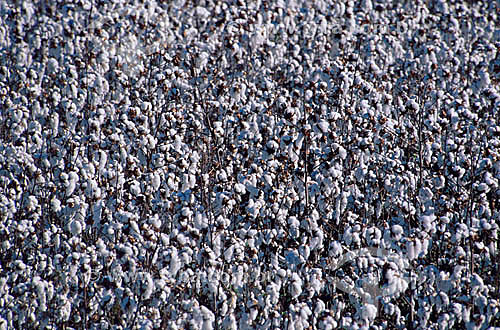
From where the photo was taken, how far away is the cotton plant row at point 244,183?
594 centimetres

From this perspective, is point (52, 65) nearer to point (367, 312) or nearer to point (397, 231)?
point (397, 231)

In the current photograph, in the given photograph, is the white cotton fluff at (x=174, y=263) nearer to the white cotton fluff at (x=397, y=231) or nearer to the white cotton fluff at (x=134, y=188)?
the white cotton fluff at (x=134, y=188)

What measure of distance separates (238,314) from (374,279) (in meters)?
1.36

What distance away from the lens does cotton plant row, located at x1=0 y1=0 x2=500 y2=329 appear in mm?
5938

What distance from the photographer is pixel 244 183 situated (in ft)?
23.1

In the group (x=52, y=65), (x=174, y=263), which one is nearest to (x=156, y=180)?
(x=174, y=263)

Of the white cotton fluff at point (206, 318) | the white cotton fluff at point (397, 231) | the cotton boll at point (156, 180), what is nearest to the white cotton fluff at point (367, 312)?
the white cotton fluff at point (397, 231)

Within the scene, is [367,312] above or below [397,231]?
below

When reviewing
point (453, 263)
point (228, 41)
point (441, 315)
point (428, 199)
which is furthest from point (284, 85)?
point (441, 315)

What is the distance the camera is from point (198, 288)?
6.22m

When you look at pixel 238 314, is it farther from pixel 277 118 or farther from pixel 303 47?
pixel 303 47

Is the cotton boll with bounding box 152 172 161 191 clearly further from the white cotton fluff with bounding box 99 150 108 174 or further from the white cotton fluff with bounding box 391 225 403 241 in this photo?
the white cotton fluff with bounding box 391 225 403 241

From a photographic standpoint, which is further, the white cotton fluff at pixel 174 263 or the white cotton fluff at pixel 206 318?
the white cotton fluff at pixel 174 263

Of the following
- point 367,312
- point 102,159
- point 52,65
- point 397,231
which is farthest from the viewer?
point 52,65
